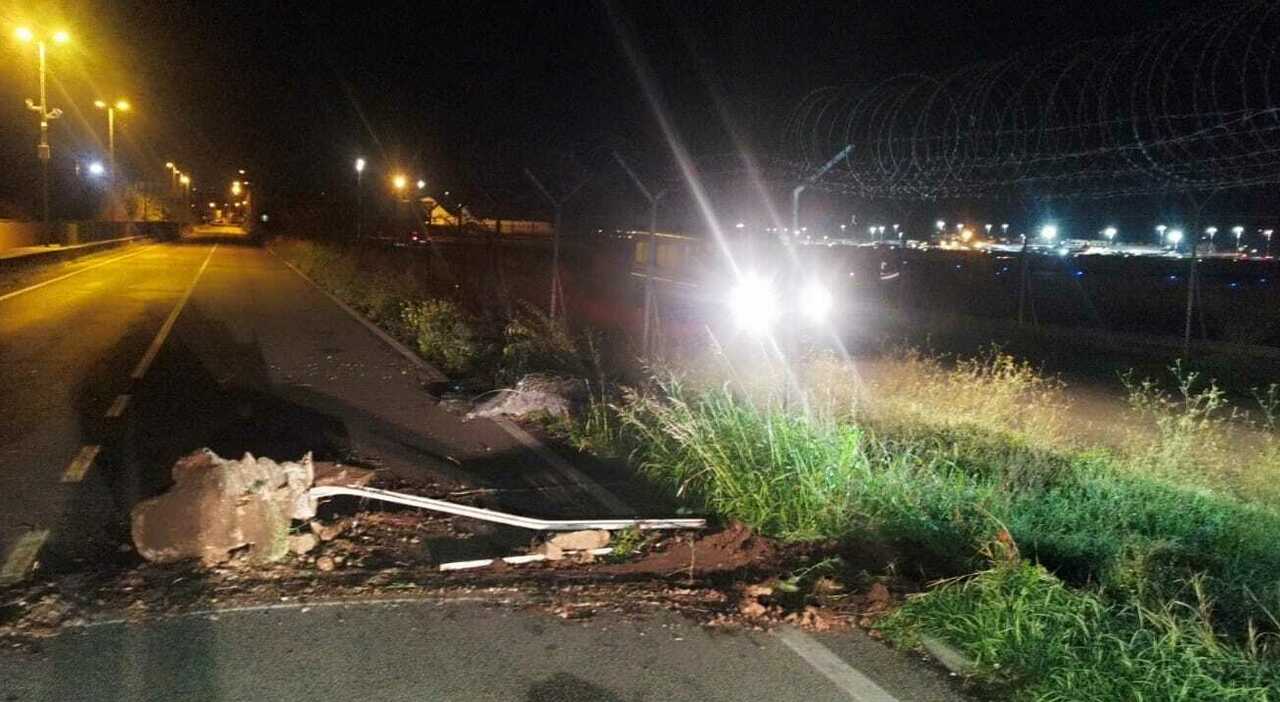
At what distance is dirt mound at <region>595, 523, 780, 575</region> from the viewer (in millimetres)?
6406

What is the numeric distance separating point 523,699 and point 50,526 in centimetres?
406

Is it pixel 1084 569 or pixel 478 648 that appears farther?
pixel 1084 569

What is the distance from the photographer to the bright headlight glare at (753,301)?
18892 mm

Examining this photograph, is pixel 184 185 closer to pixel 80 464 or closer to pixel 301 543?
pixel 80 464

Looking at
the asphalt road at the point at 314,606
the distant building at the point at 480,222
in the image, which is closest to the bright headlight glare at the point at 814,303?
the asphalt road at the point at 314,606

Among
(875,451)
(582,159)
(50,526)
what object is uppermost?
(582,159)

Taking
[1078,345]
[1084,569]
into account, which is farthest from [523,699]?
[1078,345]

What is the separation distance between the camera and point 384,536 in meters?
6.88

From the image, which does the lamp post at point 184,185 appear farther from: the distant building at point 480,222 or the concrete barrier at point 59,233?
the concrete barrier at point 59,233

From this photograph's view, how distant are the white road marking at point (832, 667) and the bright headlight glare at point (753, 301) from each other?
13.2m

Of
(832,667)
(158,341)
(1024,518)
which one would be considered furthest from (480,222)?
(832,667)

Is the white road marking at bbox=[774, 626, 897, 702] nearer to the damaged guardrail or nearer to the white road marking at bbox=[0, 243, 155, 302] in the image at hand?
the damaged guardrail

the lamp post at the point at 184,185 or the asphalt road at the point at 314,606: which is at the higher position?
the lamp post at the point at 184,185

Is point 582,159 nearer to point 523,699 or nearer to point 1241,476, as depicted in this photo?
point 1241,476
